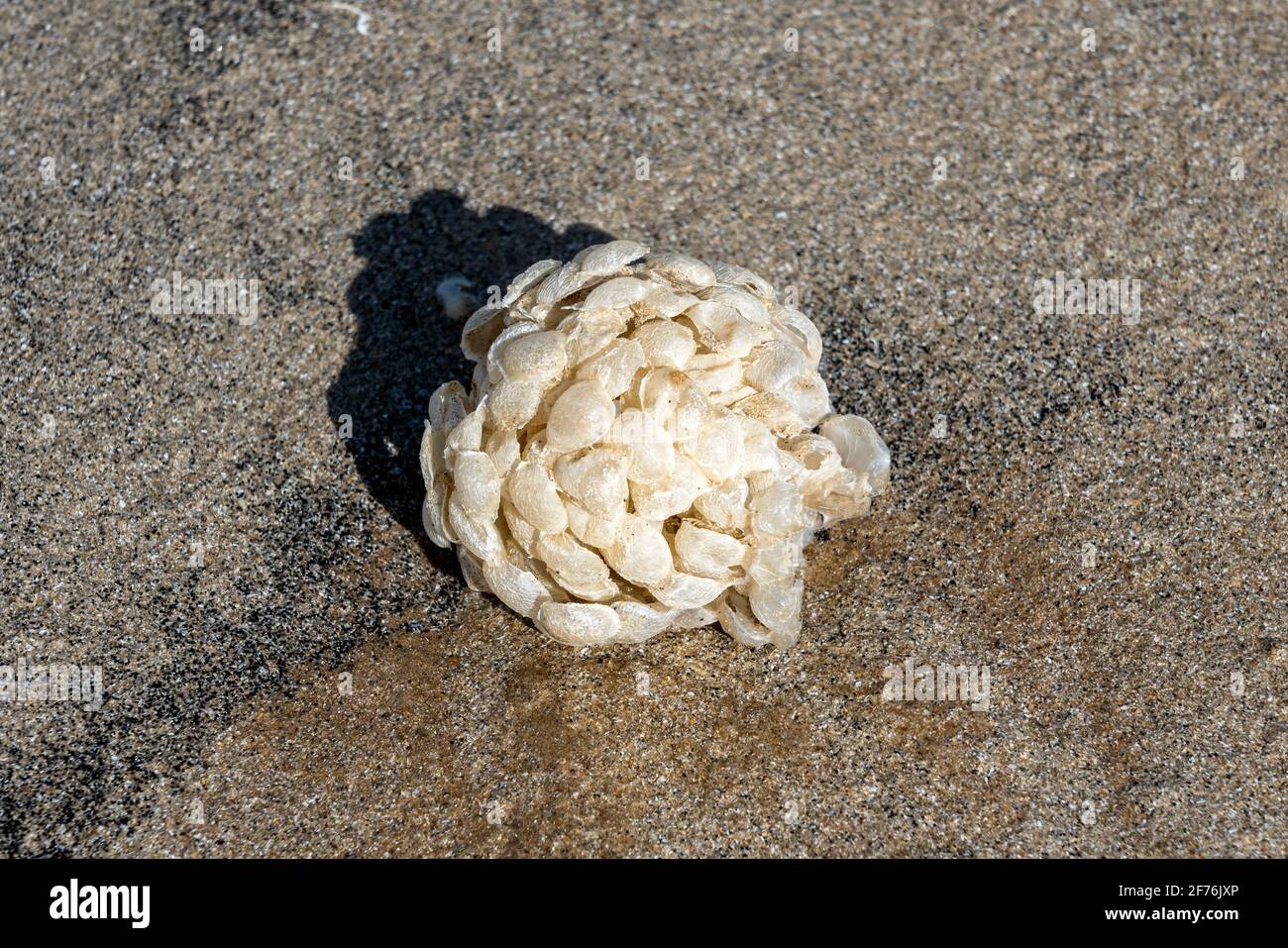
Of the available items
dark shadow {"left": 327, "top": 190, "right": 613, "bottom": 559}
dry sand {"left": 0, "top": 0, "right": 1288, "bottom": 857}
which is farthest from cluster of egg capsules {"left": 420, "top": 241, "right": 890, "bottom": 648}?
dark shadow {"left": 327, "top": 190, "right": 613, "bottom": 559}

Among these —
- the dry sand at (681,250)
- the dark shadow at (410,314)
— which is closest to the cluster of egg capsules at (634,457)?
the dry sand at (681,250)

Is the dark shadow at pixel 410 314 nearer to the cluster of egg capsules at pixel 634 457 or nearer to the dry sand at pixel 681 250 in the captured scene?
the dry sand at pixel 681 250

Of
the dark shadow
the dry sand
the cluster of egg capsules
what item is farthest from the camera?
the dark shadow

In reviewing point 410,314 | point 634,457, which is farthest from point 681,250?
point 634,457

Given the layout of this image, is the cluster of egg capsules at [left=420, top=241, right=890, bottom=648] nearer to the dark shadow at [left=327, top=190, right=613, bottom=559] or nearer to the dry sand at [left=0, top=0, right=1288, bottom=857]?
the dry sand at [left=0, top=0, right=1288, bottom=857]

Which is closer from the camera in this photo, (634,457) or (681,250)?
(634,457)

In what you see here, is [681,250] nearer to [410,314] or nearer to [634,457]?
[410,314]
